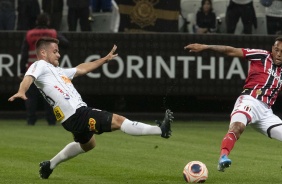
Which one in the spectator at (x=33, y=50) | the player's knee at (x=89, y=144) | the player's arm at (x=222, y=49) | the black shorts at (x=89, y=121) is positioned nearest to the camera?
the black shorts at (x=89, y=121)

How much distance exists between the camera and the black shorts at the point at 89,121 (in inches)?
441

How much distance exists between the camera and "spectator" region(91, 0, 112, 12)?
2092cm

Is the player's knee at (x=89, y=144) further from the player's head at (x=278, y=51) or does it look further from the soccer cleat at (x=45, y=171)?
the player's head at (x=278, y=51)

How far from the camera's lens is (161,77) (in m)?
21.1

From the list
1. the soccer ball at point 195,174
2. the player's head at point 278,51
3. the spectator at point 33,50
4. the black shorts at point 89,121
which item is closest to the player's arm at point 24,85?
the black shorts at point 89,121

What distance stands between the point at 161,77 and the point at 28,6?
3222 mm

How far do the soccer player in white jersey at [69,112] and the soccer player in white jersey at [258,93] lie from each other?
1.27 metres

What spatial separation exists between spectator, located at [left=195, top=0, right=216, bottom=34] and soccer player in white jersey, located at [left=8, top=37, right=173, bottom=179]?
8735 mm

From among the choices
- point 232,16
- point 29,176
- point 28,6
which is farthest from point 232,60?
point 29,176

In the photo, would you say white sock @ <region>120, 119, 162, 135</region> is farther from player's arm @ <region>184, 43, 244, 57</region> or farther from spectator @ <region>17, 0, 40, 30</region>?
spectator @ <region>17, 0, 40, 30</region>

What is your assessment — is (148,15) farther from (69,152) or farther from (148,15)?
(69,152)

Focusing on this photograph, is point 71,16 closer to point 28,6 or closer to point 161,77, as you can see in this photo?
point 28,6

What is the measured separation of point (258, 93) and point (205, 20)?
881 centimetres

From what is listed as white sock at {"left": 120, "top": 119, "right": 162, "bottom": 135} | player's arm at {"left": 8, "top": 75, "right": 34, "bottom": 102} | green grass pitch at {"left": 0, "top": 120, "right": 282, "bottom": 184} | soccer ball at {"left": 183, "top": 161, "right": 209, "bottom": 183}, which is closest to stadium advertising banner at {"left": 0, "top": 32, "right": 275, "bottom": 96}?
green grass pitch at {"left": 0, "top": 120, "right": 282, "bottom": 184}
